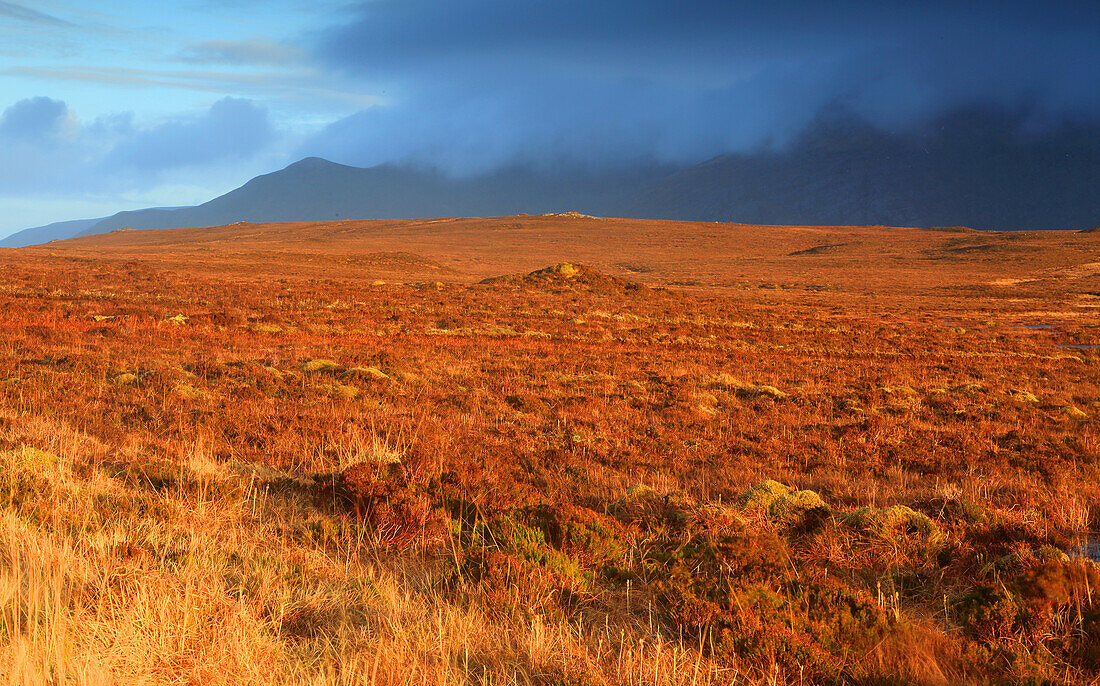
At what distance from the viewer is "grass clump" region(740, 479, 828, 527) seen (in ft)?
21.7

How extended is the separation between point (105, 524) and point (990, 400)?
1714 cm

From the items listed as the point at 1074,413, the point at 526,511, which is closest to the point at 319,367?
the point at 526,511

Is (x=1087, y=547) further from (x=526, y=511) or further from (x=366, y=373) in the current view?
(x=366, y=373)

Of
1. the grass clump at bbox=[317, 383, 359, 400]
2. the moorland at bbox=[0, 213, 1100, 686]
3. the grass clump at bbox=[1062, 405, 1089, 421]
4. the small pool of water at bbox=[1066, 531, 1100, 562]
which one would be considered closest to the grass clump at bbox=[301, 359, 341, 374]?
the moorland at bbox=[0, 213, 1100, 686]

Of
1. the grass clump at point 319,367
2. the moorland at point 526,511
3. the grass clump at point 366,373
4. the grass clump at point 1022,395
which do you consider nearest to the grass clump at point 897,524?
the moorland at point 526,511

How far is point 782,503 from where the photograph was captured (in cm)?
685

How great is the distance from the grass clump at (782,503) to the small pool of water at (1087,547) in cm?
199

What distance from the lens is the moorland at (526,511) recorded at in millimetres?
3748

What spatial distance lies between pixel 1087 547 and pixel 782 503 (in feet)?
8.44

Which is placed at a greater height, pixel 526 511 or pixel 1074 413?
pixel 526 511

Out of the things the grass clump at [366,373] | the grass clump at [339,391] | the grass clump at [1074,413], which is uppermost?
A: the grass clump at [366,373]

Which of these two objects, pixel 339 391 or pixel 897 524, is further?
pixel 339 391

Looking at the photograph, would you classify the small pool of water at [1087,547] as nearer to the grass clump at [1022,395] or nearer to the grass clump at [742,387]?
the grass clump at [742,387]

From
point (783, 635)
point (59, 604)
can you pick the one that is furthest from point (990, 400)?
point (59, 604)
